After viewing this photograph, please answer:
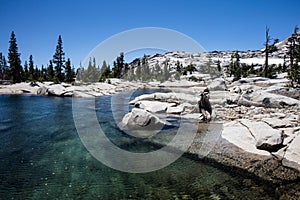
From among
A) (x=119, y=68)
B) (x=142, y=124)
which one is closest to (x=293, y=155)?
(x=142, y=124)

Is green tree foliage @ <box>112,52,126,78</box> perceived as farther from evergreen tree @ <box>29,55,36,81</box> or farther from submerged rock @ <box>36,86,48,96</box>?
submerged rock @ <box>36,86,48,96</box>

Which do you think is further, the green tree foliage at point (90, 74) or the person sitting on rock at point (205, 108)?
the green tree foliage at point (90, 74)

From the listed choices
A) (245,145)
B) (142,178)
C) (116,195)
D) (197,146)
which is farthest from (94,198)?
(245,145)

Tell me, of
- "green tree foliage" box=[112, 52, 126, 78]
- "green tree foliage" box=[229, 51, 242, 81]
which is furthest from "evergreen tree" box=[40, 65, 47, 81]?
"green tree foliage" box=[229, 51, 242, 81]

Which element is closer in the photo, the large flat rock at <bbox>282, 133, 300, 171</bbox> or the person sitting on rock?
the large flat rock at <bbox>282, 133, 300, 171</bbox>

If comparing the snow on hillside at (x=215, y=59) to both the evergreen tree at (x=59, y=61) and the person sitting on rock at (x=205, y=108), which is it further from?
the person sitting on rock at (x=205, y=108)

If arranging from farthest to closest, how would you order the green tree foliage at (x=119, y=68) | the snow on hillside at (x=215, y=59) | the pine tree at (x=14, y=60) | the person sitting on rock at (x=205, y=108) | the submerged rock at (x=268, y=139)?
the snow on hillside at (x=215, y=59) < the green tree foliage at (x=119, y=68) < the pine tree at (x=14, y=60) < the person sitting on rock at (x=205, y=108) < the submerged rock at (x=268, y=139)

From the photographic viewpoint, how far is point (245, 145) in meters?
10.2

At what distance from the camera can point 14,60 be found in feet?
191

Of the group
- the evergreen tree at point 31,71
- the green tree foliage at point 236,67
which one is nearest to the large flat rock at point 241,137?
the green tree foliage at point 236,67

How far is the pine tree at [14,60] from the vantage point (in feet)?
192

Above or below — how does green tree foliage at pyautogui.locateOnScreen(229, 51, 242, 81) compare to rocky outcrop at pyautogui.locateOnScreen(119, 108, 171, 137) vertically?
above

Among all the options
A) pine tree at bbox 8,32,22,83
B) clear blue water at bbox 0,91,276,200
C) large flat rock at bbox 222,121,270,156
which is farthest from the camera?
pine tree at bbox 8,32,22,83

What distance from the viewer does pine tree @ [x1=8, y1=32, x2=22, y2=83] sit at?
5859 centimetres
